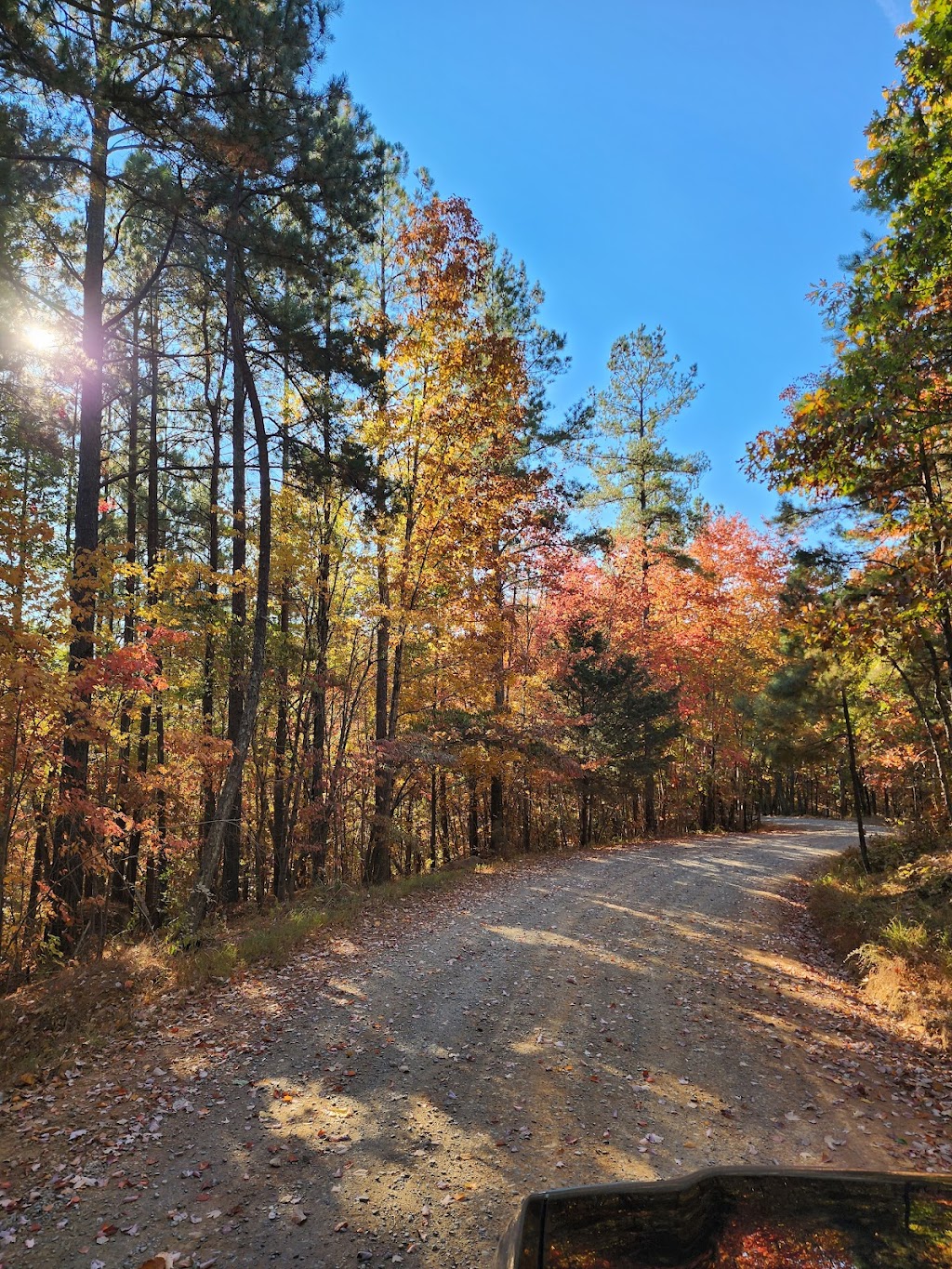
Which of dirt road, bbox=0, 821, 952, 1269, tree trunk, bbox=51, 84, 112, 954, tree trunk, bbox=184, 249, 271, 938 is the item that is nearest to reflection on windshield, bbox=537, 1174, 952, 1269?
dirt road, bbox=0, 821, 952, 1269

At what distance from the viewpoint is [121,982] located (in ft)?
23.1

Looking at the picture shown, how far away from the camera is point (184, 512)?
16.4 m

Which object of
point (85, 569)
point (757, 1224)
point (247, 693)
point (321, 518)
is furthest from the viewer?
point (321, 518)

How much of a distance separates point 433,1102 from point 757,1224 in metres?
3.61

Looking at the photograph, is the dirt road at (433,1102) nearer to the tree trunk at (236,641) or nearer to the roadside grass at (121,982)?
the roadside grass at (121,982)

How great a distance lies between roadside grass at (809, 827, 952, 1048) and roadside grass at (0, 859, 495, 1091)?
7.26m

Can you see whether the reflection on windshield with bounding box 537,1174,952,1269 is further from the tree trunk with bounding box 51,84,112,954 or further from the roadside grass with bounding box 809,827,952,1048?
the tree trunk with bounding box 51,84,112,954

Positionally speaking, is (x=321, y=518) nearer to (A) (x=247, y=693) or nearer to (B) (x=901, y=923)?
(A) (x=247, y=693)

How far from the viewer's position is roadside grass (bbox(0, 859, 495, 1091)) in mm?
5742

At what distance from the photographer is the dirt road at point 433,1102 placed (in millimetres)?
3664

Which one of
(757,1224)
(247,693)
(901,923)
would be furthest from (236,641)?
(757,1224)

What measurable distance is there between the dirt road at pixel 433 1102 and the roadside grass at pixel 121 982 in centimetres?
33

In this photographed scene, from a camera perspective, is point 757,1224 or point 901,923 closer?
point 757,1224

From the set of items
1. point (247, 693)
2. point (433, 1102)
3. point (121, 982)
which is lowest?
point (433, 1102)
